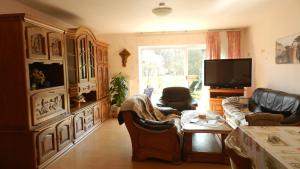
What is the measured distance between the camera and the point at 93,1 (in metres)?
3.38

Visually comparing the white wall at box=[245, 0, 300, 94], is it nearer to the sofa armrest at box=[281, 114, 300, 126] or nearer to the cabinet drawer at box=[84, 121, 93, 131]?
the sofa armrest at box=[281, 114, 300, 126]

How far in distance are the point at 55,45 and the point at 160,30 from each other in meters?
3.31

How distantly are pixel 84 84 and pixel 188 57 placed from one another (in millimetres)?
3263

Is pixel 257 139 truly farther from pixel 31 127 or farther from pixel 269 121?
pixel 31 127

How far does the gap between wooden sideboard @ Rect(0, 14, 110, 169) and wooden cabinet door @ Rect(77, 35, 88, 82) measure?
24 cm

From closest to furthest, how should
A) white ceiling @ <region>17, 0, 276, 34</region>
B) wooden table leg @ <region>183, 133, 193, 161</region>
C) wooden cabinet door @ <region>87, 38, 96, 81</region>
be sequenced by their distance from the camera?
1. wooden table leg @ <region>183, 133, 193, 161</region>
2. white ceiling @ <region>17, 0, 276, 34</region>
3. wooden cabinet door @ <region>87, 38, 96, 81</region>

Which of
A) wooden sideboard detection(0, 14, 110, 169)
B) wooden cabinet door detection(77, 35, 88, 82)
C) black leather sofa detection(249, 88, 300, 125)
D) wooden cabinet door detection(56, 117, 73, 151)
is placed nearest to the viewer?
wooden sideboard detection(0, 14, 110, 169)

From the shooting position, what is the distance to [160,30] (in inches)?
238

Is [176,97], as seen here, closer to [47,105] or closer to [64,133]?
[64,133]

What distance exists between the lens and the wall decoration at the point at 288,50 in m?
3.67

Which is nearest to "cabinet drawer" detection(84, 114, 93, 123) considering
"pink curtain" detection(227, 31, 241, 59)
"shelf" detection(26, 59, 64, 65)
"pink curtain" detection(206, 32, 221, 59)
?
"shelf" detection(26, 59, 64, 65)

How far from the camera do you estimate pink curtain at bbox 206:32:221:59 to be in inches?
235

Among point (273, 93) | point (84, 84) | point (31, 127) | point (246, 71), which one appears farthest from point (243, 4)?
point (31, 127)

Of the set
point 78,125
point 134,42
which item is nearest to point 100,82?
point 78,125
